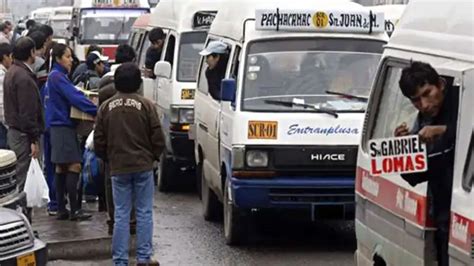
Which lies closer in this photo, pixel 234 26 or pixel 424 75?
pixel 424 75


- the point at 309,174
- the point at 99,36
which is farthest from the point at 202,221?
the point at 99,36

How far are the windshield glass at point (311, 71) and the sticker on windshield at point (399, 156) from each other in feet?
13.9

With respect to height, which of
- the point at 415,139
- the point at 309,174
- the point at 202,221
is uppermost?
the point at 415,139

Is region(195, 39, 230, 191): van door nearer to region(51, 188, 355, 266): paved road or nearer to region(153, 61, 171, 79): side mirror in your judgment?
region(51, 188, 355, 266): paved road

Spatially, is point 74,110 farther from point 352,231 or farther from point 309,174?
point 352,231

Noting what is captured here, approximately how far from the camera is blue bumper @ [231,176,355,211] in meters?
9.86

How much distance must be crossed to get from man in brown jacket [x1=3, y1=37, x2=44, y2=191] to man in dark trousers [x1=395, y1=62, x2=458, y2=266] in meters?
5.44

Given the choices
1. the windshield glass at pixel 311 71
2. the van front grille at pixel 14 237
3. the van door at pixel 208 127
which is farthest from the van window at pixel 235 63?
the van front grille at pixel 14 237

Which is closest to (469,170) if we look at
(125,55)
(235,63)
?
(235,63)

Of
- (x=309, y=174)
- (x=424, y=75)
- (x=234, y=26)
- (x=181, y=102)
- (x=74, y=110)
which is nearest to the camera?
(x=424, y=75)

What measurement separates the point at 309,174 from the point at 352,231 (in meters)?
1.81

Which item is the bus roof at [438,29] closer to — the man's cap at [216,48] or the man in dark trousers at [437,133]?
the man in dark trousers at [437,133]

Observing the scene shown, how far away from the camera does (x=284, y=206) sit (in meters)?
9.95

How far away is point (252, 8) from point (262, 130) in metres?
1.56
